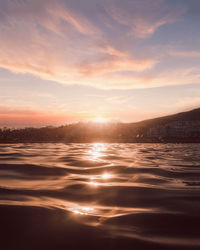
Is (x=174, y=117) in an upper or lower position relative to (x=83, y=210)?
upper

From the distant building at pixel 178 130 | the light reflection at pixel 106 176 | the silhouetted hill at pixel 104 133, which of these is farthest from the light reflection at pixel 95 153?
the distant building at pixel 178 130

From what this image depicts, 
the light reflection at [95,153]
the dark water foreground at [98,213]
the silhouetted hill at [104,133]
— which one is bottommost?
the dark water foreground at [98,213]

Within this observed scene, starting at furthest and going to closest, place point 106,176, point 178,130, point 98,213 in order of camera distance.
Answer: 1. point 178,130
2. point 106,176
3. point 98,213

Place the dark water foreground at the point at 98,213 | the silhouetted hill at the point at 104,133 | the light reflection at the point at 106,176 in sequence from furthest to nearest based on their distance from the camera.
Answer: the silhouetted hill at the point at 104,133, the light reflection at the point at 106,176, the dark water foreground at the point at 98,213

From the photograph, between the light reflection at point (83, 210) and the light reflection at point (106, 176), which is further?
the light reflection at point (106, 176)

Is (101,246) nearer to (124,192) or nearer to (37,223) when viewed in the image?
(37,223)

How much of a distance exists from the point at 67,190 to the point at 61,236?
3.51 feet

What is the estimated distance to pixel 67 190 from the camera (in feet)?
7.79

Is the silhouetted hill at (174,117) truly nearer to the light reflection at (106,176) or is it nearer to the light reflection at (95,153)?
the light reflection at (95,153)

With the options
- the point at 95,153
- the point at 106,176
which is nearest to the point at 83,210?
the point at 106,176

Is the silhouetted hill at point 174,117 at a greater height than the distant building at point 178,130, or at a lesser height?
greater

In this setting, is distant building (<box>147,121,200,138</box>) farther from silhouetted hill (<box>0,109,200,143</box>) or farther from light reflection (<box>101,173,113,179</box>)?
light reflection (<box>101,173,113,179</box>)

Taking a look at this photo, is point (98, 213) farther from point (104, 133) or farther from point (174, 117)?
point (174, 117)

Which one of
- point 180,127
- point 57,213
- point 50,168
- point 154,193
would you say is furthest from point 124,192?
point 180,127
